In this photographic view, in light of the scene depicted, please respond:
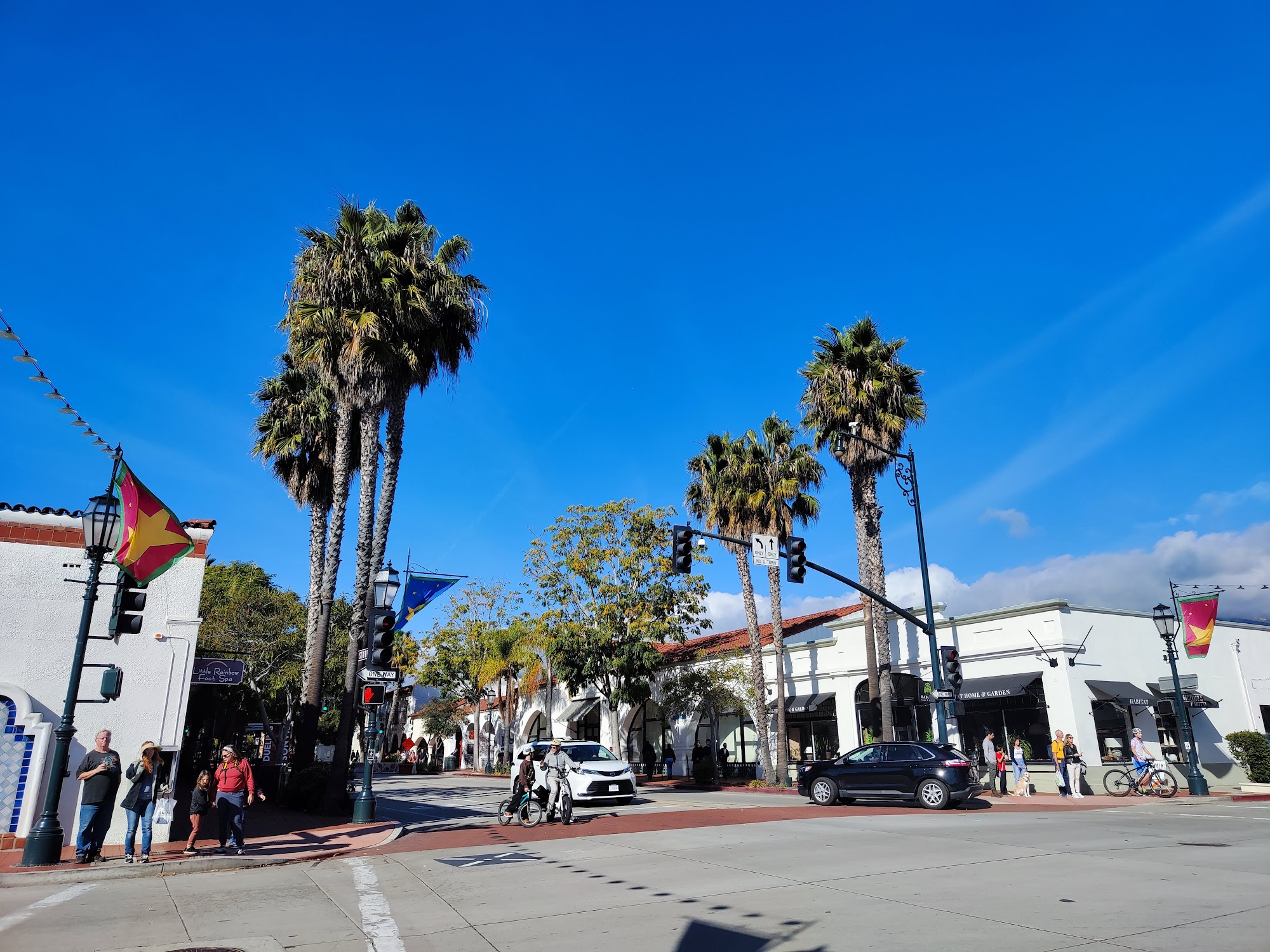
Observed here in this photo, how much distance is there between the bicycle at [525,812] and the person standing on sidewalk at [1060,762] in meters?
15.0

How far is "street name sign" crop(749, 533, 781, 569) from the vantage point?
19.8m

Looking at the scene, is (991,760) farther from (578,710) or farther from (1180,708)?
(578,710)

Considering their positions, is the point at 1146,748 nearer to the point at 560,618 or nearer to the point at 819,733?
the point at 819,733

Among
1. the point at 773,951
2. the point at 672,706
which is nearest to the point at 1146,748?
the point at 672,706

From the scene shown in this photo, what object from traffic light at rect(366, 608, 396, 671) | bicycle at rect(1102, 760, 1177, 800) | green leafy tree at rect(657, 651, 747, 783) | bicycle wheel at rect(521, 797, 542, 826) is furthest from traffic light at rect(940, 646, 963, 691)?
traffic light at rect(366, 608, 396, 671)

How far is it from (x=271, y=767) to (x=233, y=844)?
13360mm

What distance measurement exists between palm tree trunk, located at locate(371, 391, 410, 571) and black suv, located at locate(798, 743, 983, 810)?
12.0 meters

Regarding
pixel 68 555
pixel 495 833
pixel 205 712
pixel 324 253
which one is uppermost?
pixel 324 253

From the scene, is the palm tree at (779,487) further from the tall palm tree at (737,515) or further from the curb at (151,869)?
the curb at (151,869)

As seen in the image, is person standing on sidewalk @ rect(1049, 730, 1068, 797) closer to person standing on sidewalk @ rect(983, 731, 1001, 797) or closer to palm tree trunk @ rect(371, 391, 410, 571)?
person standing on sidewalk @ rect(983, 731, 1001, 797)

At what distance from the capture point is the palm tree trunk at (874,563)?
2591 cm

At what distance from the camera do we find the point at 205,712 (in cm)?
2606

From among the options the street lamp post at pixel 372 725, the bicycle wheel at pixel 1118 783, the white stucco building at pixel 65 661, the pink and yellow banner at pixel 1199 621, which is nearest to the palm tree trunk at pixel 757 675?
the bicycle wheel at pixel 1118 783

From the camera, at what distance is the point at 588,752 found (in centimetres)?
2411
